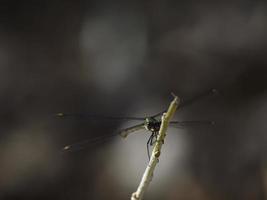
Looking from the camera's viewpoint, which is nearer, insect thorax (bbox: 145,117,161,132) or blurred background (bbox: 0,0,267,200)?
insect thorax (bbox: 145,117,161,132)

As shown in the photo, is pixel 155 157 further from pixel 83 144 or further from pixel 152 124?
pixel 83 144

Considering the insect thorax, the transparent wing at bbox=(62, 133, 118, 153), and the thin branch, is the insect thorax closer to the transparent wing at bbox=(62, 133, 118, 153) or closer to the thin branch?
the thin branch

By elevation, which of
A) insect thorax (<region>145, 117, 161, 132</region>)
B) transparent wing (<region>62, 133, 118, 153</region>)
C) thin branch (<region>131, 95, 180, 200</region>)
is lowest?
thin branch (<region>131, 95, 180, 200</region>)

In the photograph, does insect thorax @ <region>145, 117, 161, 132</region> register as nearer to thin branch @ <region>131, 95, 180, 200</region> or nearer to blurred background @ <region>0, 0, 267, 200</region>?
thin branch @ <region>131, 95, 180, 200</region>

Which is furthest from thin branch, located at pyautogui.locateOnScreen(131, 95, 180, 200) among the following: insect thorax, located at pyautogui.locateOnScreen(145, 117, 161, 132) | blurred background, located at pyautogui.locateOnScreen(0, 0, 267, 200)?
blurred background, located at pyautogui.locateOnScreen(0, 0, 267, 200)

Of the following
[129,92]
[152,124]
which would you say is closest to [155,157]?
[152,124]

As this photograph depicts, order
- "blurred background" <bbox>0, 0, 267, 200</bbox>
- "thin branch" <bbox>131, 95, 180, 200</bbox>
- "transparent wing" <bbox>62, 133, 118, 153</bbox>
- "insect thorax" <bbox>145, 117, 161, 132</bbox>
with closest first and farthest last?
"thin branch" <bbox>131, 95, 180, 200</bbox>, "insect thorax" <bbox>145, 117, 161, 132</bbox>, "blurred background" <bbox>0, 0, 267, 200</bbox>, "transparent wing" <bbox>62, 133, 118, 153</bbox>

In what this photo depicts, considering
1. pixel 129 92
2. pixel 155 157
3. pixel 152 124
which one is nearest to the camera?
pixel 155 157

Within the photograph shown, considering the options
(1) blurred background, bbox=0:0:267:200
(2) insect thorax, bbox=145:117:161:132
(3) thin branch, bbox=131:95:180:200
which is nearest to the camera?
(3) thin branch, bbox=131:95:180:200

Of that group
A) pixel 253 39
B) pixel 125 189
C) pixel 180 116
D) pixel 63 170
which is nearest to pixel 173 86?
pixel 180 116

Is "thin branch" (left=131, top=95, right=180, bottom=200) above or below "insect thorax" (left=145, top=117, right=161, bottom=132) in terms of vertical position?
below
